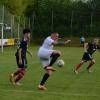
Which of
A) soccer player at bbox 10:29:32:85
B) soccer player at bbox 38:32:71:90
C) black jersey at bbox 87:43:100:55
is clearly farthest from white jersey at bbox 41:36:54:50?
black jersey at bbox 87:43:100:55

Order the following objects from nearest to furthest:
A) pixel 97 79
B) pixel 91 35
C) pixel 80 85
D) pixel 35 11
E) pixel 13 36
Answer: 1. pixel 80 85
2. pixel 97 79
3. pixel 13 36
4. pixel 91 35
5. pixel 35 11

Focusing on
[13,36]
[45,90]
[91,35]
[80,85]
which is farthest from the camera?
[91,35]

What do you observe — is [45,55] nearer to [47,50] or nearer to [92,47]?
[47,50]

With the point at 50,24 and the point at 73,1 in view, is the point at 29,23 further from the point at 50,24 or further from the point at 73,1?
the point at 73,1

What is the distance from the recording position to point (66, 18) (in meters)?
69.6

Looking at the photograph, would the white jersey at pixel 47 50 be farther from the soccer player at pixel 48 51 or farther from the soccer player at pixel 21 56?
the soccer player at pixel 21 56

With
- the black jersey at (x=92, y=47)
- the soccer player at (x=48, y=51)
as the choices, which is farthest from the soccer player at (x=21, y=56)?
the black jersey at (x=92, y=47)

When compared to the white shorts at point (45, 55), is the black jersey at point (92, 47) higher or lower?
lower

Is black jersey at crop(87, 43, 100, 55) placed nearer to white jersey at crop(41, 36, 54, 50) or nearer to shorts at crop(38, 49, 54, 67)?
shorts at crop(38, 49, 54, 67)

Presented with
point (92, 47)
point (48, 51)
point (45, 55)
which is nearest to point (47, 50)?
point (48, 51)

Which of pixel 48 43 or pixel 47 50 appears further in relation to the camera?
pixel 47 50

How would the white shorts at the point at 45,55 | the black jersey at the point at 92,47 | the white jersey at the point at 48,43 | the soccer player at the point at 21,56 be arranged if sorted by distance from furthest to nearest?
the black jersey at the point at 92,47
the soccer player at the point at 21,56
the white shorts at the point at 45,55
the white jersey at the point at 48,43

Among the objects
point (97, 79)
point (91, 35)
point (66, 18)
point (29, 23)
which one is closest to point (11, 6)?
point (29, 23)

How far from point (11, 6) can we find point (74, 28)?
34.1ft
